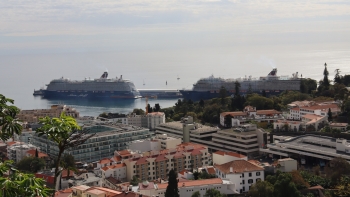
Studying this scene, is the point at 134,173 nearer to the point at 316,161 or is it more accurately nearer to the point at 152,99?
the point at 316,161

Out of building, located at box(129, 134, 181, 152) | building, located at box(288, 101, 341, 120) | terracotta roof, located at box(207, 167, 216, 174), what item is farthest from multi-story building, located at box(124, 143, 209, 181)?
building, located at box(288, 101, 341, 120)

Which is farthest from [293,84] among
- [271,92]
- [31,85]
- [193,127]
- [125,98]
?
[31,85]

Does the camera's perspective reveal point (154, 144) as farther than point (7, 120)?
Yes

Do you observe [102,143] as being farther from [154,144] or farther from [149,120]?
[149,120]

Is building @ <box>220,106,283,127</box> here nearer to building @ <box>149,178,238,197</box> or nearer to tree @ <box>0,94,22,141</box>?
building @ <box>149,178,238,197</box>

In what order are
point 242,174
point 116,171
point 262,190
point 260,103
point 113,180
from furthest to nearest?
point 260,103 < point 116,171 < point 113,180 < point 242,174 < point 262,190

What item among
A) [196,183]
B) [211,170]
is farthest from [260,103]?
[196,183]
